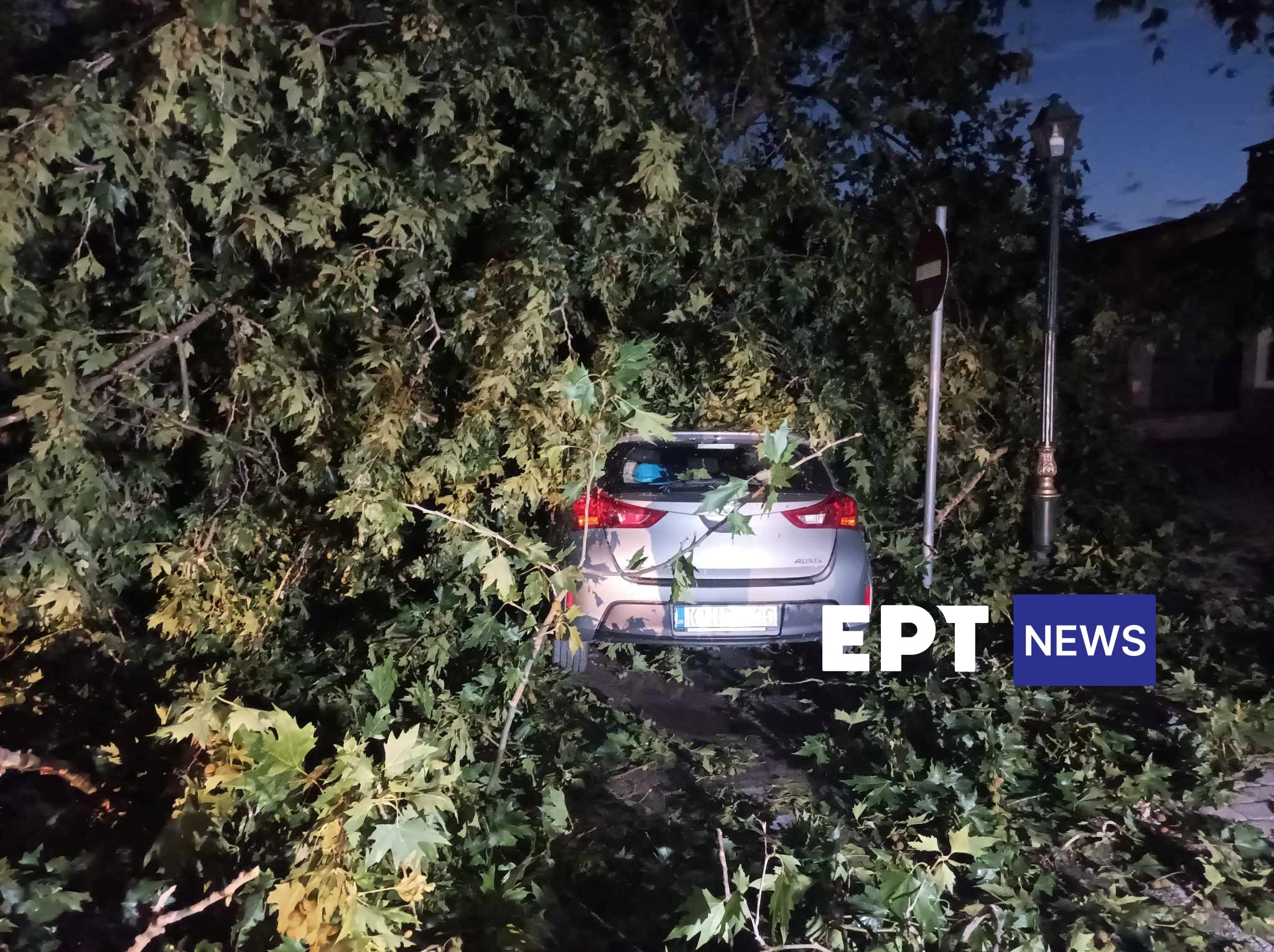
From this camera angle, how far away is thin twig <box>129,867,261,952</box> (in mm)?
2508

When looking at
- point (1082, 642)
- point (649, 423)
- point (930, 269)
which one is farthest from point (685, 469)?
point (1082, 642)

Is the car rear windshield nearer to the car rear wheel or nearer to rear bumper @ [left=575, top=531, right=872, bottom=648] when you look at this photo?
rear bumper @ [left=575, top=531, right=872, bottom=648]

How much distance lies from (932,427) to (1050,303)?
7.55 ft

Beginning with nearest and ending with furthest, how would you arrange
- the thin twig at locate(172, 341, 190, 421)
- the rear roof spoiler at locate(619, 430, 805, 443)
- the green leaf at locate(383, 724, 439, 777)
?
the green leaf at locate(383, 724, 439, 777), the rear roof spoiler at locate(619, 430, 805, 443), the thin twig at locate(172, 341, 190, 421)

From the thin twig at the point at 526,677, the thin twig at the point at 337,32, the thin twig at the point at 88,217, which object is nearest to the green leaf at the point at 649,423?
the thin twig at the point at 526,677

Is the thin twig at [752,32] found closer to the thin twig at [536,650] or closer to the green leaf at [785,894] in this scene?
the thin twig at [536,650]

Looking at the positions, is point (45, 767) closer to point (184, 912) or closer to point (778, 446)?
point (184, 912)

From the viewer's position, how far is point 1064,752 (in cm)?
393

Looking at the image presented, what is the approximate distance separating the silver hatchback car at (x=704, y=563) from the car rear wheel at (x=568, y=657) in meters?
0.28

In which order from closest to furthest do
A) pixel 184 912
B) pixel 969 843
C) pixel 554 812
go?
pixel 184 912 < pixel 969 843 < pixel 554 812

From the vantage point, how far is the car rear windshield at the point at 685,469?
15.1 feet

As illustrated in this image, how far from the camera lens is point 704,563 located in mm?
4504

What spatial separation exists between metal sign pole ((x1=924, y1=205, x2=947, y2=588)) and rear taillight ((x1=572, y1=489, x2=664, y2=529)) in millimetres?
1957

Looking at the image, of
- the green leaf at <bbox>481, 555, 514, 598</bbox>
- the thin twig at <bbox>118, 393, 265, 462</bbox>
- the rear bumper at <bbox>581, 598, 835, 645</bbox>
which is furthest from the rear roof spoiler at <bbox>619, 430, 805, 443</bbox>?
the thin twig at <bbox>118, 393, 265, 462</bbox>
